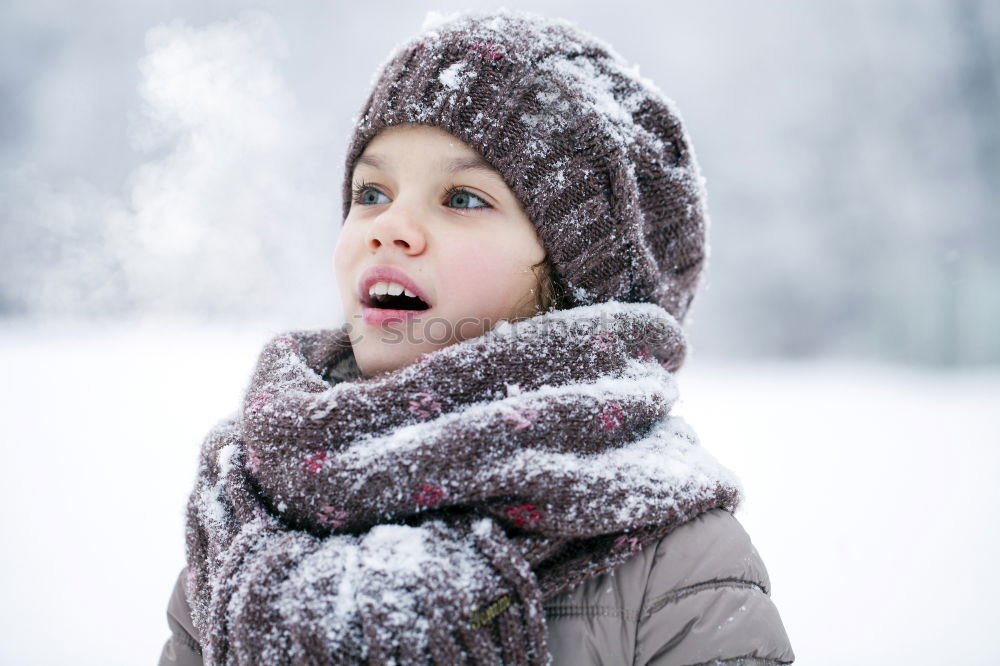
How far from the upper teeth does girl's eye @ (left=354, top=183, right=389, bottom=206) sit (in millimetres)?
141

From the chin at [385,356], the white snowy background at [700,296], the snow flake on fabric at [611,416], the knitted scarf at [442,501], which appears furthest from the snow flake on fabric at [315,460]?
the white snowy background at [700,296]

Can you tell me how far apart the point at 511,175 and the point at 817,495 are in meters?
1.97

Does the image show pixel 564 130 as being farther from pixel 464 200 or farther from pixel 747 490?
pixel 747 490

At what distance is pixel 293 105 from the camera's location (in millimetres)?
3387

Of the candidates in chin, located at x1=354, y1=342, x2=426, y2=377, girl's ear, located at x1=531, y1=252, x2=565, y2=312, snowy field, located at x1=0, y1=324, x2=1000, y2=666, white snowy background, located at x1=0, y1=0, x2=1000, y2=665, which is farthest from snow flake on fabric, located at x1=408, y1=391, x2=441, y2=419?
white snowy background, located at x1=0, y1=0, x2=1000, y2=665

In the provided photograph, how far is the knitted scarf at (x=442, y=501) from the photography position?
533mm

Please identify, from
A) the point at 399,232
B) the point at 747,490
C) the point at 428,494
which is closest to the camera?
the point at 428,494

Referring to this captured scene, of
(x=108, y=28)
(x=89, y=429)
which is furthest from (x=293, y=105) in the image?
(x=89, y=429)

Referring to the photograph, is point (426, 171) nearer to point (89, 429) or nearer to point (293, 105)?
point (89, 429)

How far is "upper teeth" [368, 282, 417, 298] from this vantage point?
736 millimetres

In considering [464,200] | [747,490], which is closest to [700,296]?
[464,200]

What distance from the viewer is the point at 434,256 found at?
723 millimetres

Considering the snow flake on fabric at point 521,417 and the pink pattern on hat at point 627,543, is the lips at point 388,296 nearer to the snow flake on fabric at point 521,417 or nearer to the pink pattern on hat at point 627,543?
the snow flake on fabric at point 521,417

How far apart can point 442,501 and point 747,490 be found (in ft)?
6.05
